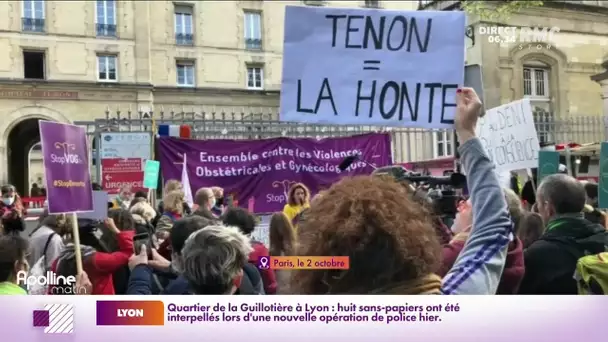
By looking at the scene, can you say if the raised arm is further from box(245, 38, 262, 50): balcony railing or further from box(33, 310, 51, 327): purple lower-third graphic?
box(245, 38, 262, 50): balcony railing

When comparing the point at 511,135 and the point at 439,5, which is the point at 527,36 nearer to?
the point at 439,5

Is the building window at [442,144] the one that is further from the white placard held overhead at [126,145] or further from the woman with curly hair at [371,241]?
the woman with curly hair at [371,241]

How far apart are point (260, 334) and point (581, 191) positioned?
150 centimetres

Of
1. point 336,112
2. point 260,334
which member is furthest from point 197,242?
point 336,112

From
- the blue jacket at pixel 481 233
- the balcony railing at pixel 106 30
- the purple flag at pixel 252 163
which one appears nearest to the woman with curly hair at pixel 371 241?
the blue jacket at pixel 481 233

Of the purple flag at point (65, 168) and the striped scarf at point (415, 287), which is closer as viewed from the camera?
the striped scarf at point (415, 287)

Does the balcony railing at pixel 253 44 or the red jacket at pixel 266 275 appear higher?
the balcony railing at pixel 253 44

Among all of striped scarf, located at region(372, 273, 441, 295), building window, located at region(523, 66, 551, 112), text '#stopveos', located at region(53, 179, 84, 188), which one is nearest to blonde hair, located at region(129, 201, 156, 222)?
text '#stopveos', located at region(53, 179, 84, 188)

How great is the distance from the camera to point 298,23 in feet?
9.18

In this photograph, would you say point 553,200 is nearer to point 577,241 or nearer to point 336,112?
point 577,241

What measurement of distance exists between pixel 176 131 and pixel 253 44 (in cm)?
347

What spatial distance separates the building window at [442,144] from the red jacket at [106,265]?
2.31 meters

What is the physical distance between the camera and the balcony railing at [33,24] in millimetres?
2684

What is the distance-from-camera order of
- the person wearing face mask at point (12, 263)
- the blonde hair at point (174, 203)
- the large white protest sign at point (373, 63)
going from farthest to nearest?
the blonde hair at point (174, 203) < the large white protest sign at point (373, 63) < the person wearing face mask at point (12, 263)
